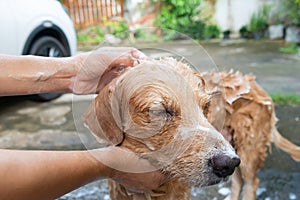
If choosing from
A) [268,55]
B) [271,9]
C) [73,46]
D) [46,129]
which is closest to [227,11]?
[271,9]

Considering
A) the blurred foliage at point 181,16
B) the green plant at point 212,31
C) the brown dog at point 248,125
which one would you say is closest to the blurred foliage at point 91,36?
the blurred foliage at point 181,16

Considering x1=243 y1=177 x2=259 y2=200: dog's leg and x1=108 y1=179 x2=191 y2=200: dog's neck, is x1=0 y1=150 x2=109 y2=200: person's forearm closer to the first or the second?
x1=108 y1=179 x2=191 y2=200: dog's neck

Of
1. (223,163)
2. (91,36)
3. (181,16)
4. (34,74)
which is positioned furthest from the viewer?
(181,16)

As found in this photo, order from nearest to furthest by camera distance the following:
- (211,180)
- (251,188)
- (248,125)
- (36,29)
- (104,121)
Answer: (211,180) < (104,121) < (248,125) < (251,188) < (36,29)

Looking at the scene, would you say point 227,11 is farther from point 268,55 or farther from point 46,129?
point 46,129

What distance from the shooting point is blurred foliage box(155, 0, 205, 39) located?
1230cm

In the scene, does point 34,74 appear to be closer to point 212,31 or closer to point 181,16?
point 181,16

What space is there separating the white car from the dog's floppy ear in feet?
12.7

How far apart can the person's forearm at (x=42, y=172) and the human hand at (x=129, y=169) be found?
0.13 feet

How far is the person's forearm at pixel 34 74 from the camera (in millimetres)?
1848

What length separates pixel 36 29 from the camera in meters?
6.05

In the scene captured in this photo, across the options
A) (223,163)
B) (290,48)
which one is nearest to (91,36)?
(290,48)

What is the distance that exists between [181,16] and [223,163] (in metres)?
12.0

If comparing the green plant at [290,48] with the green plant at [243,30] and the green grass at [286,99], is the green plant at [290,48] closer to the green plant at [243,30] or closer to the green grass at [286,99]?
the green plant at [243,30]
